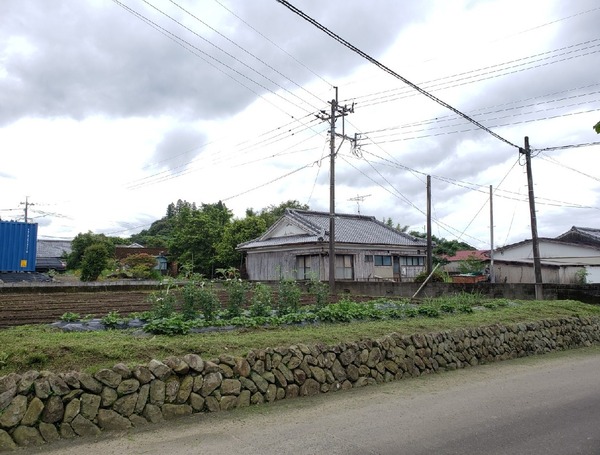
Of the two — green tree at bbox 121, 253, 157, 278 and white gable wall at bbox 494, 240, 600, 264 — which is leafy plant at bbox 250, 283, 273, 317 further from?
green tree at bbox 121, 253, 157, 278

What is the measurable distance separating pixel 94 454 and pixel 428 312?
909 centimetres

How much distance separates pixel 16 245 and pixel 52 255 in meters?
38.8

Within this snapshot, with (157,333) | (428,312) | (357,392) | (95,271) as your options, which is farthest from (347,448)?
(95,271)

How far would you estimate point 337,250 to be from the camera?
1206 inches

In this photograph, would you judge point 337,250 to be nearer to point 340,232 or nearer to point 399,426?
point 340,232

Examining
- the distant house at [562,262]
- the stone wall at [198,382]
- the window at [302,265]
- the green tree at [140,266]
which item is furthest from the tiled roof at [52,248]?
the stone wall at [198,382]

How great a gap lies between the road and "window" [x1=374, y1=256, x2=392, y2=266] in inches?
968

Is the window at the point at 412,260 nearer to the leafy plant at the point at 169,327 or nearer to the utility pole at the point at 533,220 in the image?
the utility pole at the point at 533,220

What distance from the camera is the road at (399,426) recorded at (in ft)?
16.9

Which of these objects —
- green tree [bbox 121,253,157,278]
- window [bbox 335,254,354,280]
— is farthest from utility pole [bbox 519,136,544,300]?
green tree [bbox 121,253,157,278]

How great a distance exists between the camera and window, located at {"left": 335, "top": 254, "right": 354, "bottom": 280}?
30781 mm

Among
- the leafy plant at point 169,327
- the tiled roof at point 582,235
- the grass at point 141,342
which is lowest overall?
the grass at point 141,342

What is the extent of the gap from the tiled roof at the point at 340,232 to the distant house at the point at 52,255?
1074 inches

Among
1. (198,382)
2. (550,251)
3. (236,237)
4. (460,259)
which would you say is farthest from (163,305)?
(460,259)
